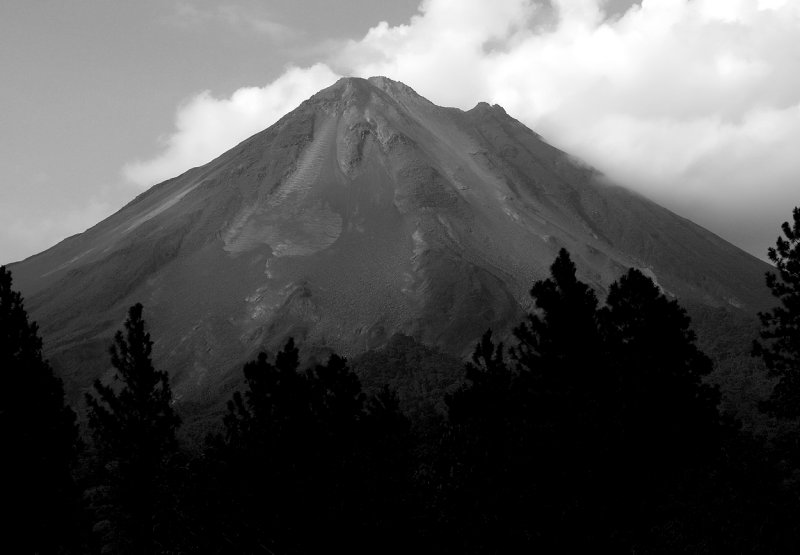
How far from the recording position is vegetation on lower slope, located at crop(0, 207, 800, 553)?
1720 centimetres

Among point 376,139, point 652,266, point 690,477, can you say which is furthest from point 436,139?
point 690,477

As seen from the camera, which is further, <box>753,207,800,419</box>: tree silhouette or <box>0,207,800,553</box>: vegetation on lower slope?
<box>753,207,800,419</box>: tree silhouette

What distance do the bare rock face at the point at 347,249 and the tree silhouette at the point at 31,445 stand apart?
70140 millimetres

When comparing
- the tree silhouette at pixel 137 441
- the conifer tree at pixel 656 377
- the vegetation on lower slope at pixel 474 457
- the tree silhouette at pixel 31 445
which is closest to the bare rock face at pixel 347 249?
the tree silhouette at pixel 137 441

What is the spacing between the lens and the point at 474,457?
19.5 metres

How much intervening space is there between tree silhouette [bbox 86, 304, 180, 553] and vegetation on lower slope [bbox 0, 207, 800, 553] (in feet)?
0.27

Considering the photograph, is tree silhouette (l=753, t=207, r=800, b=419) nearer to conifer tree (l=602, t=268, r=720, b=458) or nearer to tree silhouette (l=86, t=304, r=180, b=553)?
conifer tree (l=602, t=268, r=720, b=458)

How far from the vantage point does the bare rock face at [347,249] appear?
381 ft

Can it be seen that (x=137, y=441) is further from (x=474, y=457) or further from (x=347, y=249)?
(x=347, y=249)

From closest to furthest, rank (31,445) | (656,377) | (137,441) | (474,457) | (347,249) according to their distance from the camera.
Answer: (474,457)
(656,377)
(31,445)
(137,441)
(347,249)

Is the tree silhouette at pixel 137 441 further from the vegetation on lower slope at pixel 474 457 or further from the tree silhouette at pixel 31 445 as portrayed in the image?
the tree silhouette at pixel 31 445

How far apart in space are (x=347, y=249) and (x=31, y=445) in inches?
4322

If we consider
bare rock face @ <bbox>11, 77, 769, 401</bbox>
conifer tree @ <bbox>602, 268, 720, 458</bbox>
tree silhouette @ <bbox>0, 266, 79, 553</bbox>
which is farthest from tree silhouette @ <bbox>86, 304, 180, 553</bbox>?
bare rock face @ <bbox>11, 77, 769, 401</bbox>

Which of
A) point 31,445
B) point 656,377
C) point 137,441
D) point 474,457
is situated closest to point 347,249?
point 137,441
